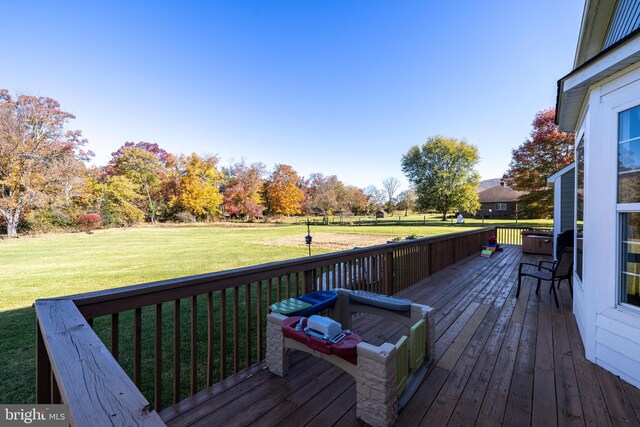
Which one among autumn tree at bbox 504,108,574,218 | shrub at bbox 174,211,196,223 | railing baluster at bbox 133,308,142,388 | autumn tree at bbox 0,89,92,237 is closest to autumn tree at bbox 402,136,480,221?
autumn tree at bbox 504,108,574,218

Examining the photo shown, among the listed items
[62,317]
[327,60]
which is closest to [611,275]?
[62,317]

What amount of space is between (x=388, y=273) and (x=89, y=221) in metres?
27.4

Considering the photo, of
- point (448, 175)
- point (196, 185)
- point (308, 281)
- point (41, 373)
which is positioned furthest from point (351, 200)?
point (41, 373)

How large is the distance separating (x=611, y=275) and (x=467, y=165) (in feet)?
93.2

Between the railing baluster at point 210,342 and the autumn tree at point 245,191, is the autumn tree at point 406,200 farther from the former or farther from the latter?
the railing baluster at point 210,342

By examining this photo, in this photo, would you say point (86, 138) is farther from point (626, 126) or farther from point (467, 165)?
point (467, 165)

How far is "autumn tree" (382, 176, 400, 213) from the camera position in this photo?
143ft

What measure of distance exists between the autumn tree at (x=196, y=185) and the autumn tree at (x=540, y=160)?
91.6 ft

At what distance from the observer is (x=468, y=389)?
6.57ft

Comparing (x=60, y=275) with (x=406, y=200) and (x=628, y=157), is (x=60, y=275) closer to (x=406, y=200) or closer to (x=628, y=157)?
(x=628, y=157)

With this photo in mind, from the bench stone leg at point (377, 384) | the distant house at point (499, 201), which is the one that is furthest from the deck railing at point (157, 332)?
the distant house at point (499, 201)

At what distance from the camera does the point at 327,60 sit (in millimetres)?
12734

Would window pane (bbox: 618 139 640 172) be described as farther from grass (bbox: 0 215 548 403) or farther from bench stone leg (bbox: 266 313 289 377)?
grass (bbox: 0 215 548 403)

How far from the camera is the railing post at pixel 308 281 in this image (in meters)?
2.78
